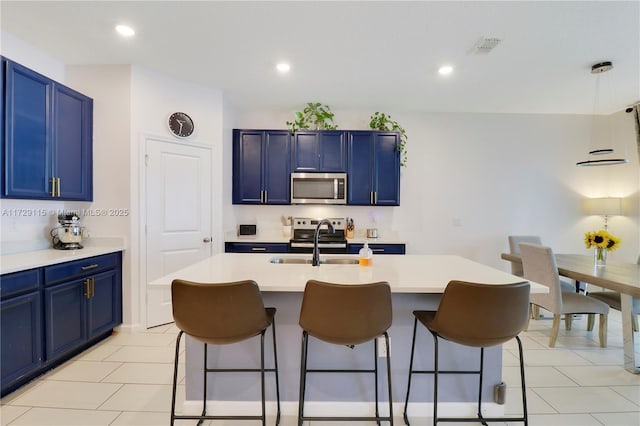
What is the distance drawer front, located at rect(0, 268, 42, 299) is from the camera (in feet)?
6.27

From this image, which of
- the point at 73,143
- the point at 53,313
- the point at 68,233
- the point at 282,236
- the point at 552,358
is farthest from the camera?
the point at 282,236

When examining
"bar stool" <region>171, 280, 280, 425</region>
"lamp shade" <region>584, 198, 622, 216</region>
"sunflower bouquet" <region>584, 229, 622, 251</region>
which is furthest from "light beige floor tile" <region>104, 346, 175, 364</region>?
"lamp shade" <region>584, 198, 622, 216</region>

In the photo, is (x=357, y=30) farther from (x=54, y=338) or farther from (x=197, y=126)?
(x=54, y=338)

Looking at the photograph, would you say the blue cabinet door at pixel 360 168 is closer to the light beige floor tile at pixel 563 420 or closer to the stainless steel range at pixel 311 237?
the stainless steel range at pixel 311 237

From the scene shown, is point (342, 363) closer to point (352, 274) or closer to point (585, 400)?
point (352, 274)

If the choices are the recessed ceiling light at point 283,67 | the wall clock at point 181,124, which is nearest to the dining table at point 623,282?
the recessed ceiling light at point 283,67

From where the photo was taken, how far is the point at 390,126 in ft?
14.1

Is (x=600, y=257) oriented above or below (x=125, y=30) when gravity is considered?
below

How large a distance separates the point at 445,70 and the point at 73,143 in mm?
3708

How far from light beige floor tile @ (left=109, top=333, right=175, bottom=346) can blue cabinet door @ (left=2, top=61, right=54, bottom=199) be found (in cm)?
145

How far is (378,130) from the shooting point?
407 cm

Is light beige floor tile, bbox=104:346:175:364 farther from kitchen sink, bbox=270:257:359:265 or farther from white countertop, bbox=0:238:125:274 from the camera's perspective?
kitchen sink, bbox=270:257:359:265

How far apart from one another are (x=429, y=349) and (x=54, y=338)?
8.92ft

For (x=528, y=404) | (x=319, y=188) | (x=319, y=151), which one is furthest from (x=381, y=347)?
(x=319, y=151)
